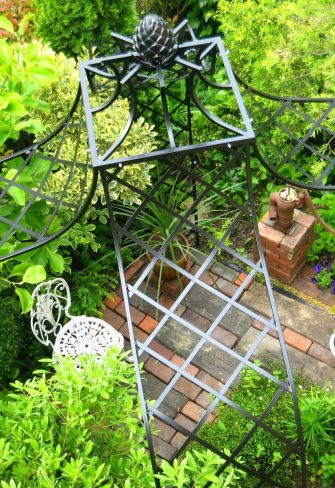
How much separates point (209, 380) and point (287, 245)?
98cm

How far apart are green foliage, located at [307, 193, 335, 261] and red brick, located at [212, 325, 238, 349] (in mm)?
806

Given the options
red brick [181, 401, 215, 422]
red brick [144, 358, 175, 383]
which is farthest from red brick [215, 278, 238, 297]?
red brick [181, 401, 215, 422]

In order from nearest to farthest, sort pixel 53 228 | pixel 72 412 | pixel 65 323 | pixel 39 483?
pixel 39 483
pixel 72 412
pixel 53 228
pixel 65 323

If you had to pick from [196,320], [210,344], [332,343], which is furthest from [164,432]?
[332,343]

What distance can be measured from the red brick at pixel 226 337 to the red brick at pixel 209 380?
0.25 meters

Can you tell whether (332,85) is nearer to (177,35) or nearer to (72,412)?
(177,35)

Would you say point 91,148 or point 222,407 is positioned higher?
point 91,148

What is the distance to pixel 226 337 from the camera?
411 centimetres

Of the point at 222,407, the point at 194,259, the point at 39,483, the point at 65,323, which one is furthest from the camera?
the point at 194,259

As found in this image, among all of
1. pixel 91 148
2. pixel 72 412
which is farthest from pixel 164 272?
pixel 91 148

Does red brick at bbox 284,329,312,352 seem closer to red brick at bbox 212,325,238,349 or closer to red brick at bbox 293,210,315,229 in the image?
red brick at bbox 212,325,238,349

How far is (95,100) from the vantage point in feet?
12.7

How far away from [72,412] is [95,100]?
2.14 m

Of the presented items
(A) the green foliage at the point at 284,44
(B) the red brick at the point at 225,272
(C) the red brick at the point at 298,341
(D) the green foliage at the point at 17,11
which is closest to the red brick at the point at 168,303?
(B) the red brick at the point at 225,272
